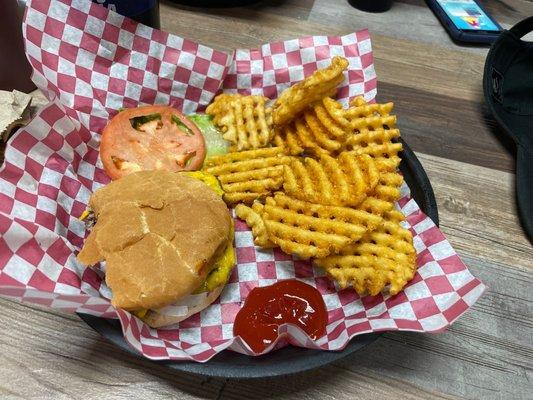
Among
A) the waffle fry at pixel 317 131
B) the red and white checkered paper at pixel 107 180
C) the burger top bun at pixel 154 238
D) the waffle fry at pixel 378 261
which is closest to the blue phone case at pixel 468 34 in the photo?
the red and white checkered paper at pixel 107 180

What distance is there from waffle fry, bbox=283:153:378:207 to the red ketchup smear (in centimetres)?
30

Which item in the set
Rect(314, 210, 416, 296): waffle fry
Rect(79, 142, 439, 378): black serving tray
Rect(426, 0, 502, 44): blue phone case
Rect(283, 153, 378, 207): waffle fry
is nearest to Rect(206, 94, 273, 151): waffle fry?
Rect(283, 153, 378, 207): waffle fry

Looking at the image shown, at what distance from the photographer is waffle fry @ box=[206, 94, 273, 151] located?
1.84m

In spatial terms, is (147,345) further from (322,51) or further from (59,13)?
(322,51)

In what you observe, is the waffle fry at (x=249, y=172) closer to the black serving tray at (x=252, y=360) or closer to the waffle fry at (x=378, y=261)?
the waffle fry at (x=378, y=261)

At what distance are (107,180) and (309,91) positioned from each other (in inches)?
34.2

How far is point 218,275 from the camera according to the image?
4.70 feet

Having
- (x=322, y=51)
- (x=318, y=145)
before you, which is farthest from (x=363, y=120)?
(x=322, y=51)

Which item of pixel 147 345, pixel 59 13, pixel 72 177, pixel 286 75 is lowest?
pixel 147 345

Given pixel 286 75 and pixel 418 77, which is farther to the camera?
pixel 418 77

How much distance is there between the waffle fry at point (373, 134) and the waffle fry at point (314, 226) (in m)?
0.26

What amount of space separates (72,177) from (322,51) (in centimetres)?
119

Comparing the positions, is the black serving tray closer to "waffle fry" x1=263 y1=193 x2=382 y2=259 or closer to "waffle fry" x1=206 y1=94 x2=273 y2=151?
"waffle fry" x1=263 y1=193 x2=382 y2=259

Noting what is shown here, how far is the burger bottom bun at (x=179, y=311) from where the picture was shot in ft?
4.44
